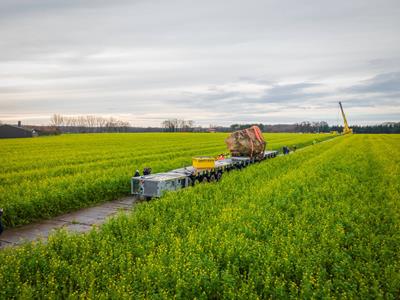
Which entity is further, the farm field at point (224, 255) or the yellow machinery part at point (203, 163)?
the yellow machinery part at point (203, 163)

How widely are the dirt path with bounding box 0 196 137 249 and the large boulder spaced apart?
36.5ft

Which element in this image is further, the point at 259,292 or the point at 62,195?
the point at 62,195

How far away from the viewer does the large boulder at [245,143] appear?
22641 mm

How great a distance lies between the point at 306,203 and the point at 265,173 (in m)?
7.66

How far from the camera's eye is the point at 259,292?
5582 mm

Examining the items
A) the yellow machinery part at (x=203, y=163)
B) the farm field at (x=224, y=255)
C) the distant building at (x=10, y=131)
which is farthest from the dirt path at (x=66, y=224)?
the distant building at (x=10, y=131)

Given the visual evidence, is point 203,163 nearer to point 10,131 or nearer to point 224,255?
point 224,255

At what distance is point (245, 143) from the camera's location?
74.3 feet

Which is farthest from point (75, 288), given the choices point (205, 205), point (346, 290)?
point (205, 205)

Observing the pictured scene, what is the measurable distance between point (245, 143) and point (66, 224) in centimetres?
1456

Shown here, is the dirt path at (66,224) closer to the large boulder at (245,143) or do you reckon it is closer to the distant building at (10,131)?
the large boulder at (245,143)

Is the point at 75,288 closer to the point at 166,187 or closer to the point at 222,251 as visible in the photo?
the point at 222,251

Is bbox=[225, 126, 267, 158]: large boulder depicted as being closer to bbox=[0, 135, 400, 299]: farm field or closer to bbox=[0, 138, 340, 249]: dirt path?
bbox=[0, 138, 340, 249]: dirt path

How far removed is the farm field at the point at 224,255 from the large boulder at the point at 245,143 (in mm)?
11485
